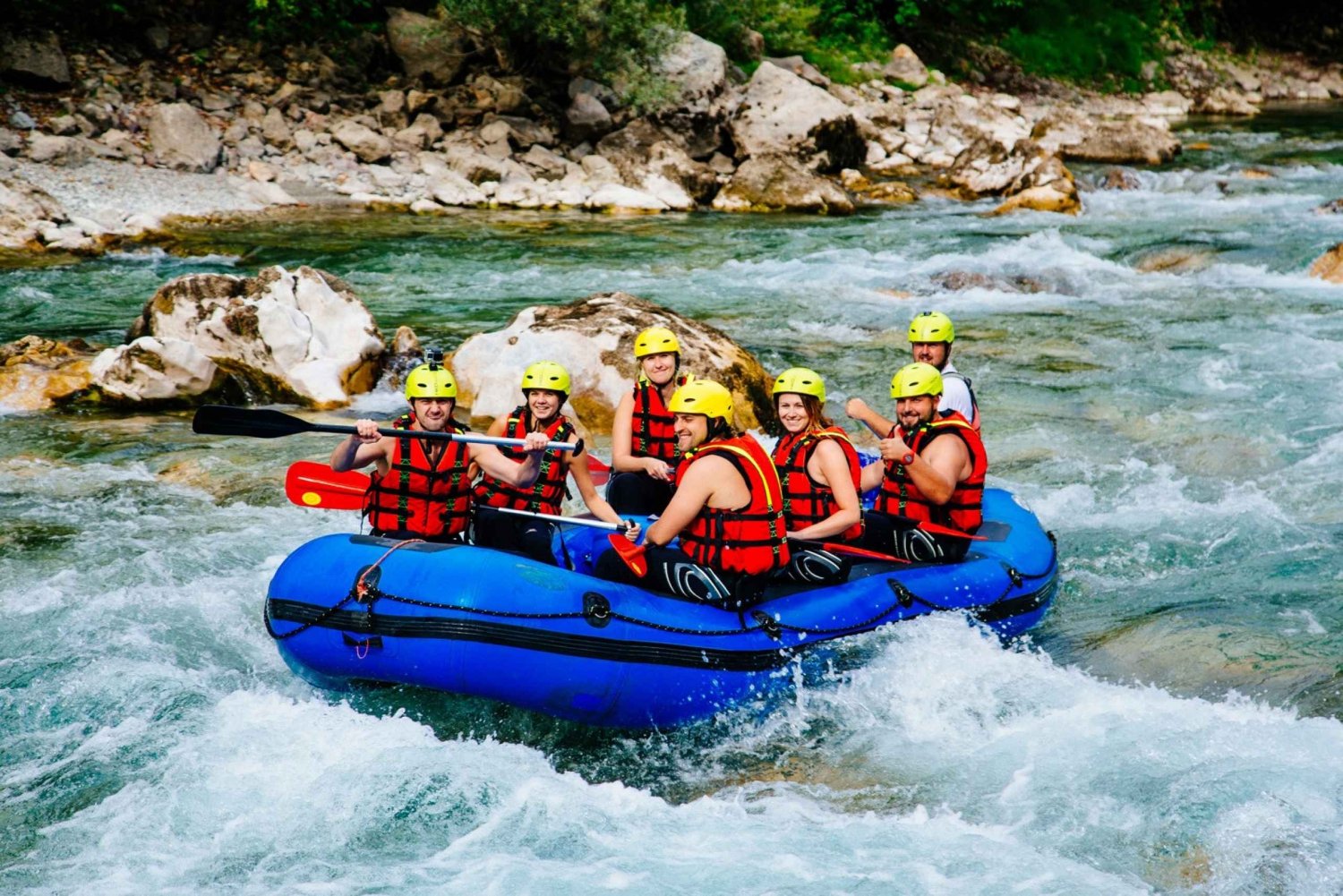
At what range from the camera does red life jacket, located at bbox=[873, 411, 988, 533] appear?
585 centimetres

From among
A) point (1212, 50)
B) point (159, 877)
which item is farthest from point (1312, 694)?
point (1212, 50)

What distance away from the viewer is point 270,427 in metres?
5.80

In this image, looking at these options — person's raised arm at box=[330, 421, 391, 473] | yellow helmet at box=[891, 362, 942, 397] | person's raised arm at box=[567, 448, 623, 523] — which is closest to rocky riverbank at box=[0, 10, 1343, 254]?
person's raised arm at box=[330, 421, 391, 473]

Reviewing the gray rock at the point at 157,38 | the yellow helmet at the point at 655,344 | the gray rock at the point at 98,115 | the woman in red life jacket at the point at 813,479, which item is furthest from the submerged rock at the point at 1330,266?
the gray rock at the point at 157,38

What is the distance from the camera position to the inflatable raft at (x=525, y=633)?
500 cm

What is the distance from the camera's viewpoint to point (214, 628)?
19.9 feet

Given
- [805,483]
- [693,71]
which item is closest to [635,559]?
[805,483]

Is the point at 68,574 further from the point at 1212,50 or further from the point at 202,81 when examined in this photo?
the point at 1212,50

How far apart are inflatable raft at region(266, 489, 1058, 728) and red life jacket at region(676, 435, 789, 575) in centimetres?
21

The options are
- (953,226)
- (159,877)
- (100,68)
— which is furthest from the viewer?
(100,68)

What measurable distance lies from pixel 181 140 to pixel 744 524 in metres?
14.4

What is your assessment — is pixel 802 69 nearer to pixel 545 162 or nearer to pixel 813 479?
pixel 545 162

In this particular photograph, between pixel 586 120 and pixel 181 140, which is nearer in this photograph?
pixel 181 140

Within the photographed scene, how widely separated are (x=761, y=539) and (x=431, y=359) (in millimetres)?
1693
